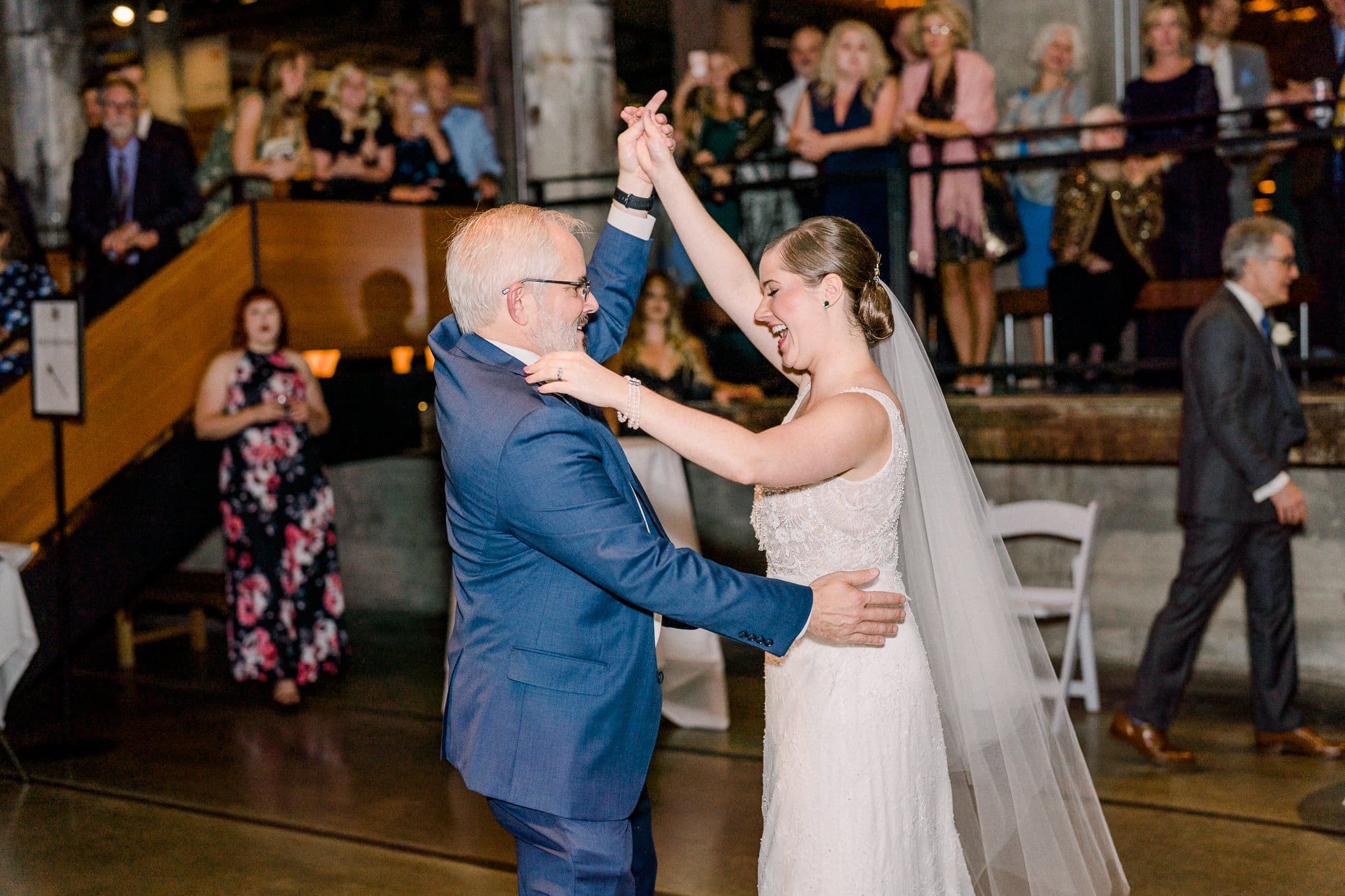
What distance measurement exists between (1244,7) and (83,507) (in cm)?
654

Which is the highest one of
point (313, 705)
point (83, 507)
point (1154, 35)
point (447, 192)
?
point (1154, 35)

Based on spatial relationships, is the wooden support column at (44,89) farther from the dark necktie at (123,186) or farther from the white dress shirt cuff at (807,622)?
the white dress shirt cuff at (807,622)

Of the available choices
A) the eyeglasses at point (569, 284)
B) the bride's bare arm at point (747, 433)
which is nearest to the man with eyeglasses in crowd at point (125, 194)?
the eyeglasses at point (569, 284)

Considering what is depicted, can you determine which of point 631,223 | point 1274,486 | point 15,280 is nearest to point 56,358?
point 15,280

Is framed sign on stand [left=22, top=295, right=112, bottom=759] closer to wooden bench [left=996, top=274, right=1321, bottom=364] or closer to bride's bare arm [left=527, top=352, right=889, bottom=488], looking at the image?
bride's bare arm [left=527, top=352, right=889, bottom=488]

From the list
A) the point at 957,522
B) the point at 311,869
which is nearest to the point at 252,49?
the point at 311,869

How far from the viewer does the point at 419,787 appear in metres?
5.03

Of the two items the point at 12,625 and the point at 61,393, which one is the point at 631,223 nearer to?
the point at 12,625

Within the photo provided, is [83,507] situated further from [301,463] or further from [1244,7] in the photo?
[1244,7]

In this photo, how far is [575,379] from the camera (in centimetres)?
229

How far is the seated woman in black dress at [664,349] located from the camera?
269 inches

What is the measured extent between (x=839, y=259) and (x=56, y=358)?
157 inches

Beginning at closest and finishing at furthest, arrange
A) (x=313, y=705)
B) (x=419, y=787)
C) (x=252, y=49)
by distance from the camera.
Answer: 1. (x=419, y=787)
2. (x=313, y=705)
3. (x=252, y=49)

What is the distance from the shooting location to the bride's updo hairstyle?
2740 mm
